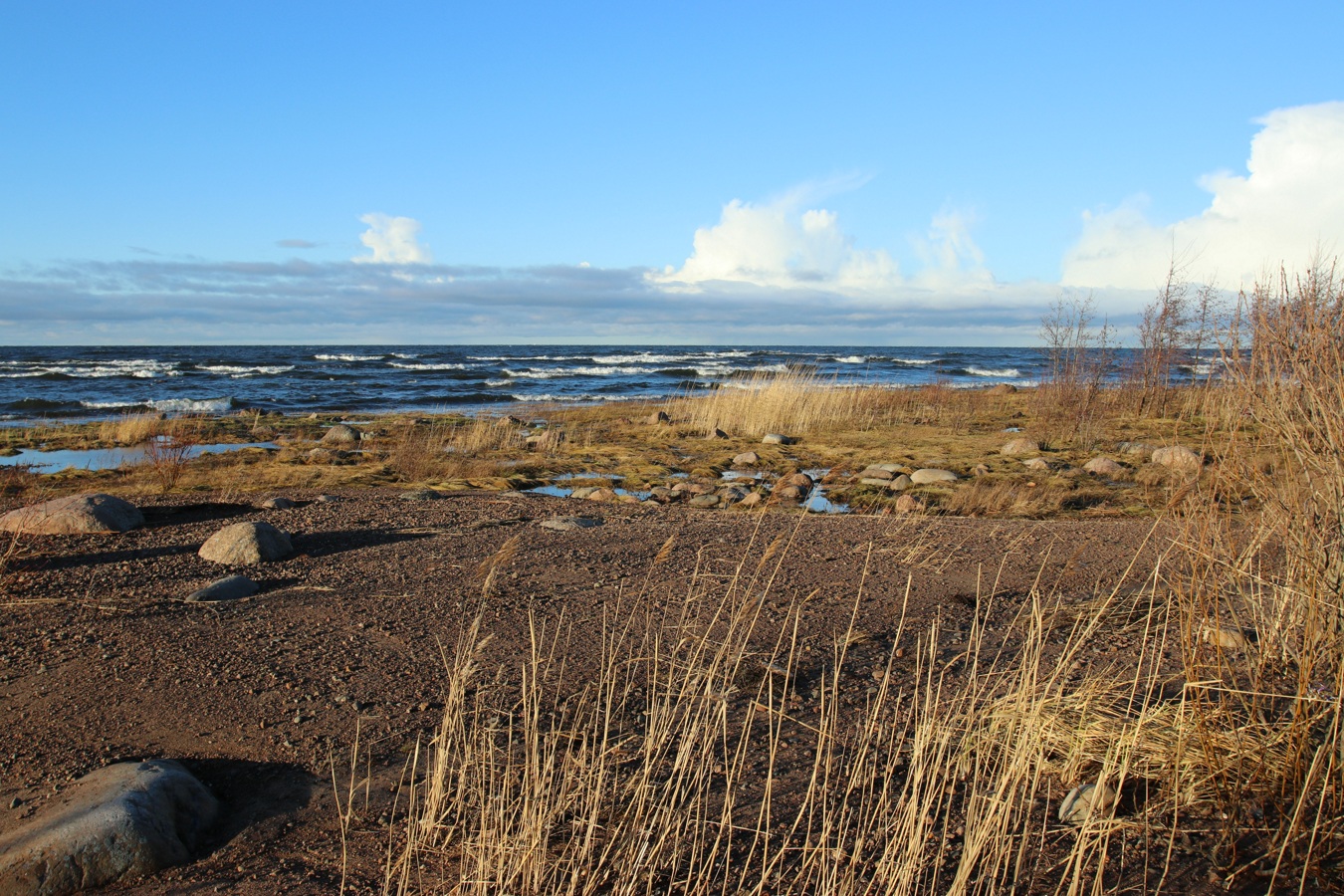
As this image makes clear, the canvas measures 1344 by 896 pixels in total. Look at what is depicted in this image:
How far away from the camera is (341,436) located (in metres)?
17.0

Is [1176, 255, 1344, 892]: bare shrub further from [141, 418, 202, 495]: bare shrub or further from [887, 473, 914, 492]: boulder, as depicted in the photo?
[141, 418, 202, 495]: bare shrub

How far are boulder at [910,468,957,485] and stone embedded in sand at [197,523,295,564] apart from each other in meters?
8.09

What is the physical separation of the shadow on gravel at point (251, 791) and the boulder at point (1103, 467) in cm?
1177

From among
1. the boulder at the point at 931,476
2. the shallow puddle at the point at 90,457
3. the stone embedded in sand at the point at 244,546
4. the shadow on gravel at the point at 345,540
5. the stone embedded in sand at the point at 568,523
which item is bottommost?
the shallow puddle at the point at 90,457

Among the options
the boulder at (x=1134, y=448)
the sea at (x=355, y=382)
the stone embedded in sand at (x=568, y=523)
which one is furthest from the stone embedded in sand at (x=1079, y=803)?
the sea at (x=355, y=382)

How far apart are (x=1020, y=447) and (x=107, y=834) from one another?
14.2 m

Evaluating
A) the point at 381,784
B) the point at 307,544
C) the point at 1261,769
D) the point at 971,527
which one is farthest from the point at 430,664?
the point at 971,527

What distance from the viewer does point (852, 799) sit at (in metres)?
3.31

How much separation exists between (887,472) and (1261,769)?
9612 mm

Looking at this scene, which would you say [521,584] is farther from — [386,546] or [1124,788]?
[1124,788]

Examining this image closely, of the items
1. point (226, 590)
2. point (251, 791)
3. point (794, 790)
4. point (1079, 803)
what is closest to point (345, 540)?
point (226, 590)

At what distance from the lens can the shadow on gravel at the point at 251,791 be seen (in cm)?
313

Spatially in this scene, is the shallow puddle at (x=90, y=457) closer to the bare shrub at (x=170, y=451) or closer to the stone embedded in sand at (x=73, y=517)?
the bare shrub at (x=170, y=451)

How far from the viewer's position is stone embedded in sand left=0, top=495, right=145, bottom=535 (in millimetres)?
6988
